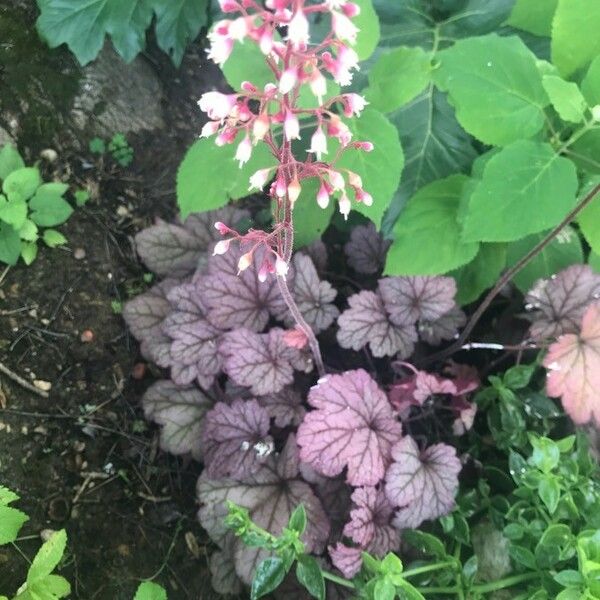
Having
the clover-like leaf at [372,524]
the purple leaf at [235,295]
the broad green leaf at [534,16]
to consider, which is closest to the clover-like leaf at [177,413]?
the purple leaf at [235,295]

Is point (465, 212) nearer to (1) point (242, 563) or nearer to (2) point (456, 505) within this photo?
(2) point (456, 505)

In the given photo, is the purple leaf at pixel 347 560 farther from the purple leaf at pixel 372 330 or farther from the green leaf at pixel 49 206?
the green leaf at pixel 49 206

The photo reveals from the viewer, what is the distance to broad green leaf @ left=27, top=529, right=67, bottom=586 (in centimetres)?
113

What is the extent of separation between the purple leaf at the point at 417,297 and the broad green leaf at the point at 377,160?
0.30m

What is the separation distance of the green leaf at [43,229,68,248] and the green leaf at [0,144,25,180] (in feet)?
0.60

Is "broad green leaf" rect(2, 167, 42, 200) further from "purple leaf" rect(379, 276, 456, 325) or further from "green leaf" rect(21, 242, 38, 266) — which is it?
"purple leaf" rect(379, 276, 456, 325)

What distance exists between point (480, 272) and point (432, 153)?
32 centimetres

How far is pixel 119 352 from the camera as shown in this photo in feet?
5.81

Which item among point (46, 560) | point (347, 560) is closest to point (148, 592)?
point (46, 560)

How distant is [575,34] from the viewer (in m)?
1.34

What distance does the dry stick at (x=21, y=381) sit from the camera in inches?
63.9

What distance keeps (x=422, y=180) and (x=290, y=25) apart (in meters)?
0.93

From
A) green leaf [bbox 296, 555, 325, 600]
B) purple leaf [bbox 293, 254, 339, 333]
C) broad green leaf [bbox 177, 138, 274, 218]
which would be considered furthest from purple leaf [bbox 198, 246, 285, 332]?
green leaf [bbox 296, 555, 325, 600]

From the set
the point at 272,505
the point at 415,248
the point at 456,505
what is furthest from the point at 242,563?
the point at 415,248
